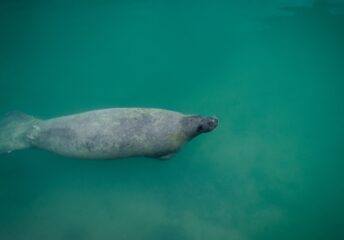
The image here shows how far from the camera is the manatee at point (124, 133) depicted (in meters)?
6.05

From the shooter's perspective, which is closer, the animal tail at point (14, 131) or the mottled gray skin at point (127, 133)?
the mottled gray skin at point (127, 133)

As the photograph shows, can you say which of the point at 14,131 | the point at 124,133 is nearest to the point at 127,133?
the point at 124,133

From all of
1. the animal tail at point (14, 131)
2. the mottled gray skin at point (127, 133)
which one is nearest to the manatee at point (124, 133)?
the mottled gray skin at point (127, 133)

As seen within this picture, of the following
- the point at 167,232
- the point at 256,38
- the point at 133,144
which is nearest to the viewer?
the point at 133,144

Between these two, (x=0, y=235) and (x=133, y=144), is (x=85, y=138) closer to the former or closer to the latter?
(x=133, y=144)

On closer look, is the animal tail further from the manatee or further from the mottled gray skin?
the mottled gray skin

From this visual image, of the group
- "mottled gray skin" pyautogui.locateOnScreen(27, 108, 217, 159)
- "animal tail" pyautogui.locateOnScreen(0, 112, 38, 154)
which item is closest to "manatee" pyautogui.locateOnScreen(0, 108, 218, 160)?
"mottled gray skin" pyautogui.locateOnScreen(27, 108, 217, 159)

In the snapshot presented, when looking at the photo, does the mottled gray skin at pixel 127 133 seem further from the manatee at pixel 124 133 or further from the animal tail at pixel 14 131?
the animal tail at pixel 14 131

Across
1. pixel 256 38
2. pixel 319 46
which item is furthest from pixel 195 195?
pixel 319 46

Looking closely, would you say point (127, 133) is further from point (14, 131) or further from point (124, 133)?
point (14, 131)

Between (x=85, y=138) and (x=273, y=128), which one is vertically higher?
(x=273, y=128)

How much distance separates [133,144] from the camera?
238 inches

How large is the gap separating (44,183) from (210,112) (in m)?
6.81

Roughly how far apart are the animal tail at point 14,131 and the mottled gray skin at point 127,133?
47.2 inches
